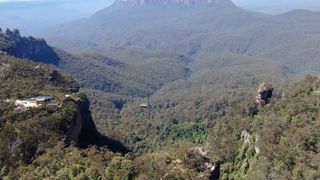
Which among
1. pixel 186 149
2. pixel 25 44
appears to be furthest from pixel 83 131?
pixel 25 44

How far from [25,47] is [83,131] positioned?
8056 cm

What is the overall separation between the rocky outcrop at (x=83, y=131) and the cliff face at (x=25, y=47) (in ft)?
148

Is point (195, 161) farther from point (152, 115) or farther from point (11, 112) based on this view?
point (152, 115)

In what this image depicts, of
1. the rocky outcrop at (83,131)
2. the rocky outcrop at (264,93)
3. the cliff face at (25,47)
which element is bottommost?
the rocky outcrop at (83,131)

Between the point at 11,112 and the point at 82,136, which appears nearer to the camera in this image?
the point at 11,112

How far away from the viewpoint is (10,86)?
140 feet

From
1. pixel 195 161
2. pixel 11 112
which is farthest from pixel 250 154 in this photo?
pixel 11 112

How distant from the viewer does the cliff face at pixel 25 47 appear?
8206cm

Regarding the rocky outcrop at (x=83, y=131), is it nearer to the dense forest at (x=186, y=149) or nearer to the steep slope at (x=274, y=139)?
the dense forest at (x=186, y=149)

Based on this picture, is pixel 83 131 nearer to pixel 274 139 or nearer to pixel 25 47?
pixel 274 139

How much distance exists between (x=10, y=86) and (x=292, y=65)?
168 metres

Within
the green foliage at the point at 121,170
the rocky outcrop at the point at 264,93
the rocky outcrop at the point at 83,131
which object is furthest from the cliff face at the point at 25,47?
the rocky outcrop at the point at 264,93

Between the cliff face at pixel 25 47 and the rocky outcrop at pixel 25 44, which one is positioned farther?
the rocky outcrop at pixel 25 44

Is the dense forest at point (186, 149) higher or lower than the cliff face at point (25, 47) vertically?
lower
